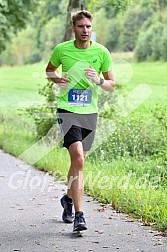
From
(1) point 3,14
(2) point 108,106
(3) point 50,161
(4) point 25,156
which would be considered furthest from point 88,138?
(1) point 3,14

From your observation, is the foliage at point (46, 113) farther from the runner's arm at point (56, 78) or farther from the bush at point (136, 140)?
the runner's arm at point (56, 78)

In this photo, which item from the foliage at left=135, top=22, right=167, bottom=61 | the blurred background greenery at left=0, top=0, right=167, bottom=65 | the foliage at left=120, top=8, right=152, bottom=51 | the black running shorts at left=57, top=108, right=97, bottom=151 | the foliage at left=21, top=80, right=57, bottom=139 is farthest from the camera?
the foliage at left=120, top=8, right=152, bottom=51

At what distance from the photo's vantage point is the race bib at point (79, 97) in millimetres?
7062

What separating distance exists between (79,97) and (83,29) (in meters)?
0.68

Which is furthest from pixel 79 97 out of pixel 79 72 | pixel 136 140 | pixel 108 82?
pixel 136 140

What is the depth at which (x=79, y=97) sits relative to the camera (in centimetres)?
707

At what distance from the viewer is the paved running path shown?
6438 mm

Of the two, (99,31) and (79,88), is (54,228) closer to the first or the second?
(79,88)

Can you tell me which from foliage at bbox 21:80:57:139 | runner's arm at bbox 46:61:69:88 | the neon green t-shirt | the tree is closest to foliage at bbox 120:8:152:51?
the tree

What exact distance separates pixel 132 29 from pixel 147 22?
15.0 feet

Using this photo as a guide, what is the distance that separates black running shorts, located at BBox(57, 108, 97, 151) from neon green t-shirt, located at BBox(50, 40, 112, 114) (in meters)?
0.05

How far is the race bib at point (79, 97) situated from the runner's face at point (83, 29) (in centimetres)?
52

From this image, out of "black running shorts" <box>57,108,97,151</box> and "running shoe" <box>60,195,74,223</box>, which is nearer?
"black running shorts" <box>57,108,97,151</box>

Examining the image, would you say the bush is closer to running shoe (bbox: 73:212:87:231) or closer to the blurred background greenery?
running shoe (bbox: 73:212:87:231)
